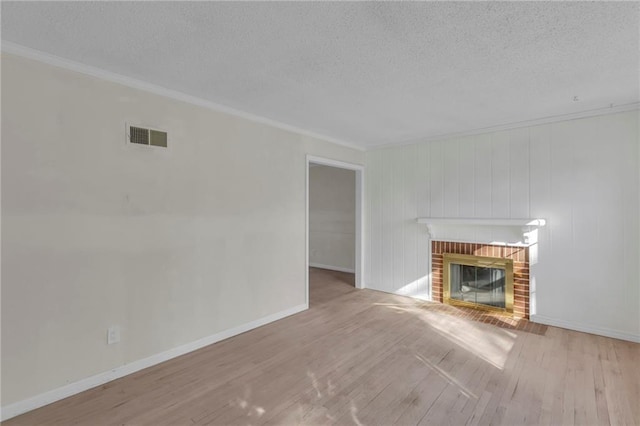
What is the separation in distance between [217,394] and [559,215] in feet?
13.1

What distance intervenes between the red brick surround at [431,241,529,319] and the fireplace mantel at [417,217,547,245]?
0.17 meters

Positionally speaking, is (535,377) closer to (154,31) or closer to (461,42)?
(461,42)

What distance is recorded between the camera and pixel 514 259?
3.94 meters

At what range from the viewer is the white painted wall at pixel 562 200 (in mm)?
3262

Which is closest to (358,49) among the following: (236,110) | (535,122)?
(236,110)

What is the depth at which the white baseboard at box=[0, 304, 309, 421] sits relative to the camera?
2100mm

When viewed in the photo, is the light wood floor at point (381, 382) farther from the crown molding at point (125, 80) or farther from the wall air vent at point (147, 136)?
the crown molding at point (125, 80)

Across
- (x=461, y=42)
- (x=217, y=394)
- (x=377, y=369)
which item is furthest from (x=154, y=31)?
(x=377, y=369)

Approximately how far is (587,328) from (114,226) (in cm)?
483

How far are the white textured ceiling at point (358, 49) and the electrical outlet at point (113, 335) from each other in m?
2.05

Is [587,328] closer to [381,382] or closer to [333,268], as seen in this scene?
[381,382]

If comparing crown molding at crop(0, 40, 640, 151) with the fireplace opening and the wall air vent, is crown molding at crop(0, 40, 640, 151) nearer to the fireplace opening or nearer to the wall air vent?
the wall air vent

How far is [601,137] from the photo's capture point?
3.39m

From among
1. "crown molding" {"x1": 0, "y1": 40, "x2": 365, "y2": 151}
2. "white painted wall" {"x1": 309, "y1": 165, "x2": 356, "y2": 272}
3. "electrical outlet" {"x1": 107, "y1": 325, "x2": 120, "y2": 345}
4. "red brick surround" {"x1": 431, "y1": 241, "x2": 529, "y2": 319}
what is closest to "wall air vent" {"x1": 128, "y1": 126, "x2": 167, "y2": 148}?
"crown molding" {"x1": 0, "y1": 40, "x2": 365, "y2": 151}
